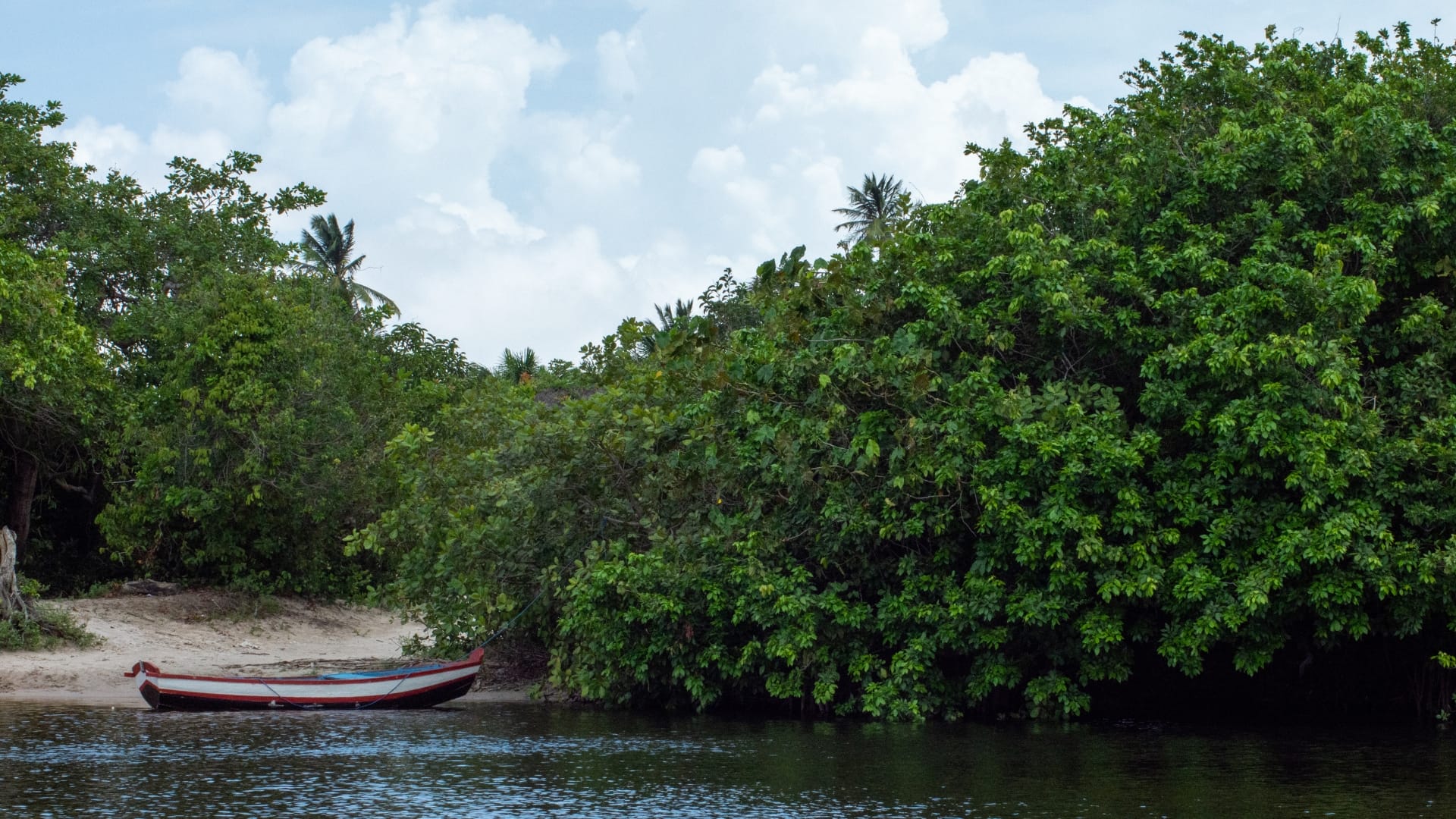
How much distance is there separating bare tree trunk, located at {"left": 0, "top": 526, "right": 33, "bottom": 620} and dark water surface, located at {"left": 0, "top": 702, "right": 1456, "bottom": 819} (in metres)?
4.88

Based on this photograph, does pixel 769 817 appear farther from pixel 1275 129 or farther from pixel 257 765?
pixel 1275 129

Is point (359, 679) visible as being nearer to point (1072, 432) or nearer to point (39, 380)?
point (39, 380)

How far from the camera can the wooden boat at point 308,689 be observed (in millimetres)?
16578

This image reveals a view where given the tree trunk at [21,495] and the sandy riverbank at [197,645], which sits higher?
the tree trunk at [21,495]

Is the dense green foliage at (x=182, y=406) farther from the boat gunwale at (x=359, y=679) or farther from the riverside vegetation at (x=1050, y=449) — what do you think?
the boat gunwale at (x=359, y=679)

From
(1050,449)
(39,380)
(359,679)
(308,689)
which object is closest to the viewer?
(1050,449)

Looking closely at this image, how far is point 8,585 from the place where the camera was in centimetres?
2045

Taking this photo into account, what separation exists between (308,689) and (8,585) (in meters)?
6.67

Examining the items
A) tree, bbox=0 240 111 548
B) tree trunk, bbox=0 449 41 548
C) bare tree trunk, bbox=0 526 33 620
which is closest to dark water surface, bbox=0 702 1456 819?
bare tree trunk, bbox=0 526 33 620

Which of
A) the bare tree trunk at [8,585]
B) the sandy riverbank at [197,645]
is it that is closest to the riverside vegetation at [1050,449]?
the bare tree trunk at [8,585]

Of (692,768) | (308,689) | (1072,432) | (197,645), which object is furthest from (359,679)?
(1072,432)

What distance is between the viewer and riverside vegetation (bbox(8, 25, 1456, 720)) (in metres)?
13.6

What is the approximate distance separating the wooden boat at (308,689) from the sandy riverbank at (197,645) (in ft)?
5.07

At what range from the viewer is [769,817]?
9.66 m
